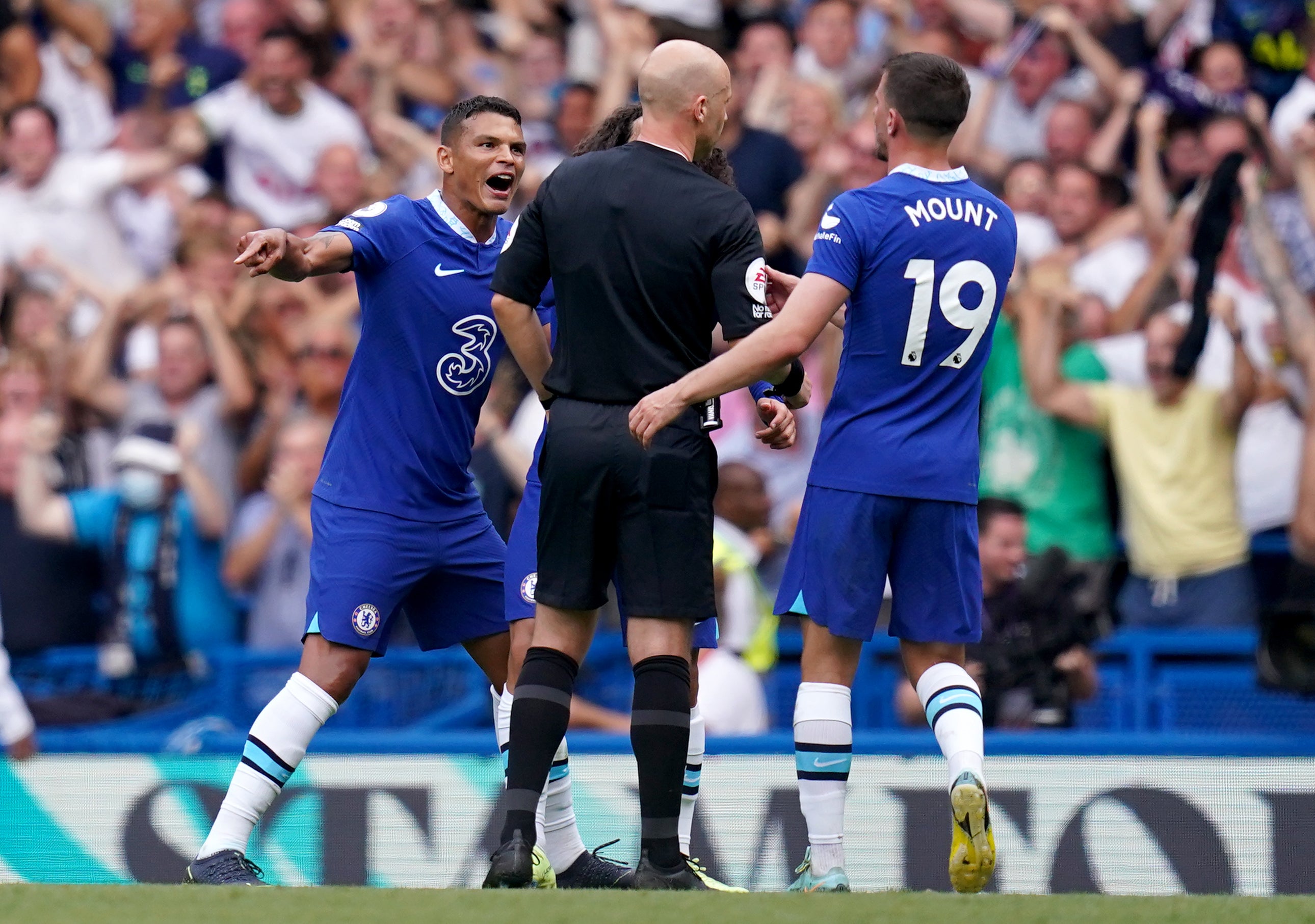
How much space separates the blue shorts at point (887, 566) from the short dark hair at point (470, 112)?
4.72ft

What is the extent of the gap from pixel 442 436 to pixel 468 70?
234 inches

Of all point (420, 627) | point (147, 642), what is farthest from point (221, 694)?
point (420, 627)

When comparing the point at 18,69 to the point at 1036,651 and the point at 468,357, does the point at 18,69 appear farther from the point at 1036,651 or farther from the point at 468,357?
the point at 1036,651

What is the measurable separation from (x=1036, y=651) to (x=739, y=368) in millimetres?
2871

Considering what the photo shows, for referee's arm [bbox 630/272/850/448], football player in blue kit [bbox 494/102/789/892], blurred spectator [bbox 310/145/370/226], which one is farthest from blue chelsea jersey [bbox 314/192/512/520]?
blurred spectator [bbox 310/145/370/226]

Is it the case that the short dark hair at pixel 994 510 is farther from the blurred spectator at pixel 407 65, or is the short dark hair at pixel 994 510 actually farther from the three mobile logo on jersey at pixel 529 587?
the blurred spectator at pixel 407 65

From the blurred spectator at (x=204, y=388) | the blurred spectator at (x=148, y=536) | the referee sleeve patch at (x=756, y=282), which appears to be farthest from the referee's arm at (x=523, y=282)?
the blurred spectator at (x=204, y=388)

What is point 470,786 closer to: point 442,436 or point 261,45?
point 442,436

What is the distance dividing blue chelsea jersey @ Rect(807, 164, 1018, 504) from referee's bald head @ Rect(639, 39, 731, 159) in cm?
43

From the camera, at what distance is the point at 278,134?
1084 centimetres

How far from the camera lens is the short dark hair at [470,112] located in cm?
547

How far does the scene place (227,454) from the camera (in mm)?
9680

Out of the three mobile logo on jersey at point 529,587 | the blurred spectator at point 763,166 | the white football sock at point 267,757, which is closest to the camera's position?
the white football sock at point 267,757

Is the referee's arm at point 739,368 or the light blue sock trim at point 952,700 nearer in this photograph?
the referee's arm at point 739,368
